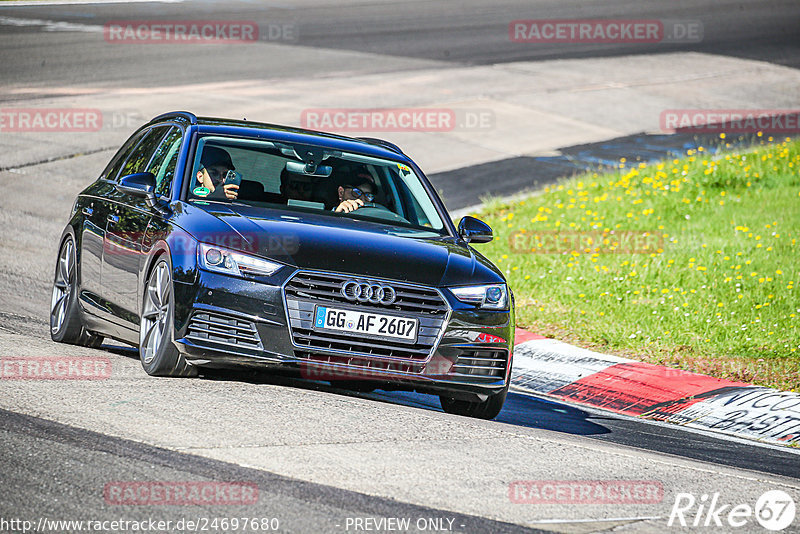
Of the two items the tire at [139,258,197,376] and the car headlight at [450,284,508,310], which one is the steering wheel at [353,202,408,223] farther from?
the tire at [139,258,197,376]

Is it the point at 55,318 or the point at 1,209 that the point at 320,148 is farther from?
the point at 1,209

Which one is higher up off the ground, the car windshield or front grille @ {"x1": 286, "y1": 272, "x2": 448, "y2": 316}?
the car windshield

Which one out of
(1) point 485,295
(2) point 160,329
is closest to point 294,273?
(2) point 160,329

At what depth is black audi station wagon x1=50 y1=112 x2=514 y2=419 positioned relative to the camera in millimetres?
6707

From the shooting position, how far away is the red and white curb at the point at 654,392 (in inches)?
342

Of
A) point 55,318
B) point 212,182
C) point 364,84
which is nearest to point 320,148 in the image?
point 212,182

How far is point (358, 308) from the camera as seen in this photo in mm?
6746

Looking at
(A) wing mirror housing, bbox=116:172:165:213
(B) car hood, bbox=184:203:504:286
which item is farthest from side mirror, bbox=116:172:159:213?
(B) car hood, bbox=184:203:504:286

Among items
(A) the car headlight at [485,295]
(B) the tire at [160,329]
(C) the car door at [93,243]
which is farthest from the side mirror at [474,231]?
(C) the car door at [93,243]

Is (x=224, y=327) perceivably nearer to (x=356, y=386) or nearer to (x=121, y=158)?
(x=356, y=386)

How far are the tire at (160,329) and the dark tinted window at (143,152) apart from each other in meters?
1.72

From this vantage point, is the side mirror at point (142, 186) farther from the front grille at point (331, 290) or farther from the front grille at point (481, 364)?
the front grille at point (481, 364)

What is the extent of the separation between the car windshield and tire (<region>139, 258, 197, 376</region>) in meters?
0.62

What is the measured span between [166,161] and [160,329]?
5.35ft
